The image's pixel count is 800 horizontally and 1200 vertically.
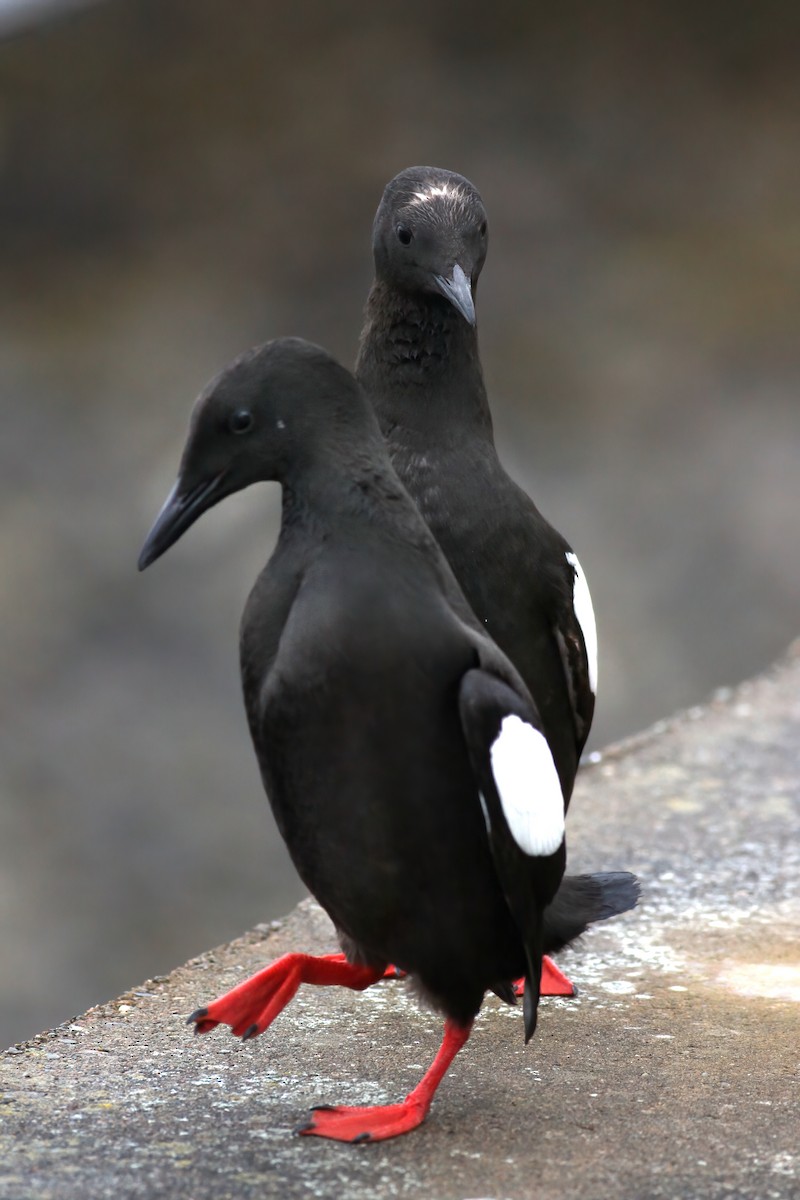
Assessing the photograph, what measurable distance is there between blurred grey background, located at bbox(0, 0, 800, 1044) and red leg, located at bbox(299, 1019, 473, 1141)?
9.78 metres

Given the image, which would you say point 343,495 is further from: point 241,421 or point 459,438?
point 459,438

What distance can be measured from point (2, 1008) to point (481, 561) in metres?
9.97

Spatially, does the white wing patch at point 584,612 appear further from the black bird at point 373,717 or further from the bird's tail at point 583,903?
the black bird at point 373,717

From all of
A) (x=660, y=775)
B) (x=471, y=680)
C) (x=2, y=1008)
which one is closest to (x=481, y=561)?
(x=471, y=680)

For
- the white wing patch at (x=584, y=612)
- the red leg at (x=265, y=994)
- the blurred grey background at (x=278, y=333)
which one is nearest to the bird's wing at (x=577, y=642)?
the white wing patch at (x=584, y=612)

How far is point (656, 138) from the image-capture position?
14.3 metres

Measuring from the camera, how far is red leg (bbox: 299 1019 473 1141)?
3.02 meters

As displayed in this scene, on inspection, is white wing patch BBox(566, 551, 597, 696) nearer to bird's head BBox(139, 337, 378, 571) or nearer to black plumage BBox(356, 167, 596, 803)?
black plumage BBox(356, 167, 596, 803)

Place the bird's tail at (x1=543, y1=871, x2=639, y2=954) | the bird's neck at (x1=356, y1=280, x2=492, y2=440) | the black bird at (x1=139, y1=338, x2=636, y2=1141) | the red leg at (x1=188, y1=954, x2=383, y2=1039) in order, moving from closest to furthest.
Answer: the black bird at (x1=139, y1=338, x2=636, y2=1141) → the red leg at (x1=188, y1=954, x2=383, y2=1039) → the bird's tail at (x1=543, y1=871, x2=639, y2=954) → the bird's neck at (x1=356, y1=280, x2=492, y2=440)

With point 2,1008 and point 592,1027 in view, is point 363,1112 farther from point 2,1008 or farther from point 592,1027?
point 2,1008

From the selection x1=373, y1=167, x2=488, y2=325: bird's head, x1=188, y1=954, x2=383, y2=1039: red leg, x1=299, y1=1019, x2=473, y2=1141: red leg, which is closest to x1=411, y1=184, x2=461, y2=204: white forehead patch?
x1=373, y1=167, x2=488, y2=325: bird's head

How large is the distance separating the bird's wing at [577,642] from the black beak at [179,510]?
1.12 metres

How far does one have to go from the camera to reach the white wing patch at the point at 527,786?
9.47 ft

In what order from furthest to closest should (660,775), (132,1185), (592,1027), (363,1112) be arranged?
(660,775), (592,1027), (363,1112), (132,1185)
